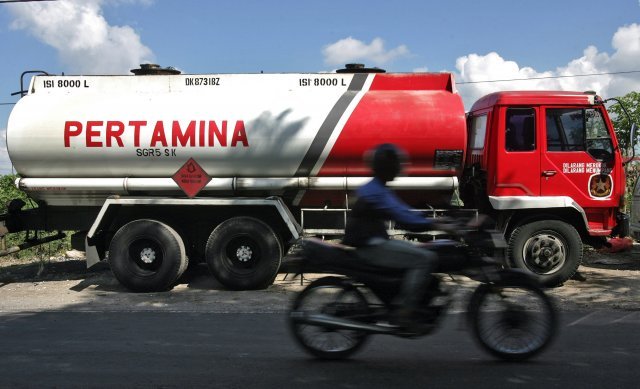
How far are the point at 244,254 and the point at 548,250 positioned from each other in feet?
14.3

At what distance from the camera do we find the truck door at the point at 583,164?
8.26 m

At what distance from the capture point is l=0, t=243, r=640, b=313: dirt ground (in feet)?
23.9

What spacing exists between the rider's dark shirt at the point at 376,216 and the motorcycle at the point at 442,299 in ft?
0.53

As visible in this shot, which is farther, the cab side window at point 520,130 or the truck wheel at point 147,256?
the cab side window at point 520,130

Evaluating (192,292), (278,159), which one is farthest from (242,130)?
(192,292)

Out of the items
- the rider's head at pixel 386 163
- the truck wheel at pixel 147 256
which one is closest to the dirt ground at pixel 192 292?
the truck wheel at pixel 147 256

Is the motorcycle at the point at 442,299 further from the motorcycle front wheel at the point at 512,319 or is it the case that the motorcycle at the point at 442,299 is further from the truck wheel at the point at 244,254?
the truck wheel at the point at 244,254

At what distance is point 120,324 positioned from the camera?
6270mm

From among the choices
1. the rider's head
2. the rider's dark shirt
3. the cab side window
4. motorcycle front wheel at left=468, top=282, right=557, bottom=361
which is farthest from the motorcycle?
the cab side window

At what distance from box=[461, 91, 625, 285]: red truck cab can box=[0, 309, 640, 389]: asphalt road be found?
2.00 metres

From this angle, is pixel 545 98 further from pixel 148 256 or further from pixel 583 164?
pixel 148 256

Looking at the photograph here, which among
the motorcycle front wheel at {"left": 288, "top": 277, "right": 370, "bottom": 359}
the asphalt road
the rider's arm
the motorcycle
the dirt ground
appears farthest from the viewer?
the dirt ground

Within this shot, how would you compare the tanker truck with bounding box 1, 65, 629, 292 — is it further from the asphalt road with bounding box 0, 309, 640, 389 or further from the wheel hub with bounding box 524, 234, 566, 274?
the asphalt road with bounding box 0, 309, 640, 389

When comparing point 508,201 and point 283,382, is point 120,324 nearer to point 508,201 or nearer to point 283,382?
point 283,382
